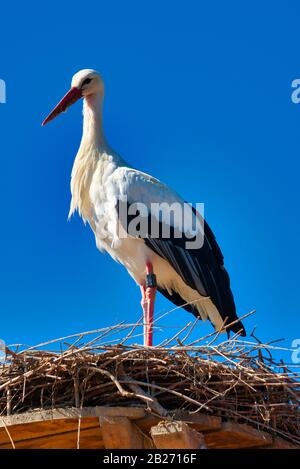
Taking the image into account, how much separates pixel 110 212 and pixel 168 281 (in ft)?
2.24

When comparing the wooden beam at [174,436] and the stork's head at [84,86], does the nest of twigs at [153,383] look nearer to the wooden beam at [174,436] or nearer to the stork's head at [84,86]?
the wooden beam at [174,436]

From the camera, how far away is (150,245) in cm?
700

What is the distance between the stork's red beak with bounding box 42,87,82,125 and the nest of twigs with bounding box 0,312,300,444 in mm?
2904

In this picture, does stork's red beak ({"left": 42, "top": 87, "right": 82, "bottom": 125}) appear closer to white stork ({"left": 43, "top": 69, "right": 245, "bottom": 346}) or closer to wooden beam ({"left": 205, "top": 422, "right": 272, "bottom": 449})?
white stork ({"left": 43, "top": 69, "right": 245, "bottom": 346})

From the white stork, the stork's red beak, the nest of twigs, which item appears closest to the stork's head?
the stork's red beak

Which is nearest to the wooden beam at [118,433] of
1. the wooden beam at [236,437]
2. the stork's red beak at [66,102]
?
the wooden beam at [236,437]

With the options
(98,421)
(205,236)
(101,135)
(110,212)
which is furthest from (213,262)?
(98,421)

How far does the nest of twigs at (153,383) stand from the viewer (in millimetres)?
4668

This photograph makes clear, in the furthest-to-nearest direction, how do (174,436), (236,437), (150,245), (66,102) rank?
(66,102)
(150,245)
(236,437)
(174,436)

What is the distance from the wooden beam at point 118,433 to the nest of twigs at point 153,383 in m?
0.12

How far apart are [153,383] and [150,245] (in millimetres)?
2292

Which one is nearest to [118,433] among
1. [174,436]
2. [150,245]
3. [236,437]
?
[174,436]

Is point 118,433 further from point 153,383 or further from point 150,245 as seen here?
point 150,245

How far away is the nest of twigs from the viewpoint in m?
4.67
